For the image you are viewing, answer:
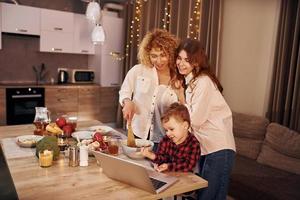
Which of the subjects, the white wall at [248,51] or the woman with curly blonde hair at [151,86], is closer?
the woman with curly blonde hair at [151,86]

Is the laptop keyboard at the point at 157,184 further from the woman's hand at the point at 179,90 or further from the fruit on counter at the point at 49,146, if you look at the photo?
the woman's hand at the point at 179,90

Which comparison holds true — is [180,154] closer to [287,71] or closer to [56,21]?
[287,71]

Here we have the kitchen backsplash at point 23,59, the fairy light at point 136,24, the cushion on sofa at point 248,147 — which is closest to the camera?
the cushion on sofa at point 248,147

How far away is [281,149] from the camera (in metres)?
2.87

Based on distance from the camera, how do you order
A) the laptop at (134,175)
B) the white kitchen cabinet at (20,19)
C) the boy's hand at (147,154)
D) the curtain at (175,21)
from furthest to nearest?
the white kitchen cabinet at (20,19), the curtain at (175,21), the boy's hand at (147,154), the laptop at (134,175)

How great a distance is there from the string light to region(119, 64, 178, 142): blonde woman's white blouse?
1.69m

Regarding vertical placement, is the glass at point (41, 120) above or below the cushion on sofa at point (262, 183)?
above

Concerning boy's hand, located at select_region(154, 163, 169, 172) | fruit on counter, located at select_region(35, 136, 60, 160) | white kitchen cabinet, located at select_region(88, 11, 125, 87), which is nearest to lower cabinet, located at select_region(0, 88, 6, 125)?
white kitchen cabinet, located at select_region(88, 11, 125, 87)

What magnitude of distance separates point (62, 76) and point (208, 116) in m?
4.06

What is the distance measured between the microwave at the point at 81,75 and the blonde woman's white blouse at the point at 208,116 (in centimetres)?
390

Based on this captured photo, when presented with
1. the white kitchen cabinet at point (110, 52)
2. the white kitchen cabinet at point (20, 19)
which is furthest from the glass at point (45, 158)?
the white kitchen cabinet at point (110, 52)

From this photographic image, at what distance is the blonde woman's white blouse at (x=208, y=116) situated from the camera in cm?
170

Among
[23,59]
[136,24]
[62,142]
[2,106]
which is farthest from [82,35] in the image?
[62,142]

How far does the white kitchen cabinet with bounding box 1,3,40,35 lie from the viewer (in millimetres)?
4504
